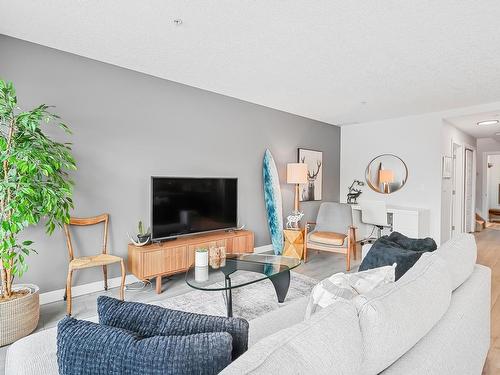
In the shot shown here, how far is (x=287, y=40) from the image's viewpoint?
2.55 m

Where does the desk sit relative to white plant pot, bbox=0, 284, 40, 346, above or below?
above

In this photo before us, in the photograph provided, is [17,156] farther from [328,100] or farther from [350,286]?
[328,100]

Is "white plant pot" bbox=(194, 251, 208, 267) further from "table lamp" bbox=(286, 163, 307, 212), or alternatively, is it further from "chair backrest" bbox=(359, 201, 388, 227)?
"chair backrest" bbox=(359, 201, 388, 227)

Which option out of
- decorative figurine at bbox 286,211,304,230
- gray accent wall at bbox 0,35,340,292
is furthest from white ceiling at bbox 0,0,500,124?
decorative figurine at bbox 286,211,304,230

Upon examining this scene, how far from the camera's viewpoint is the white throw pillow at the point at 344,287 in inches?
48.7

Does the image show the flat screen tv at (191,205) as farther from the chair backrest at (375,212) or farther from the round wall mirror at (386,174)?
the round wall mirror at (386,174)

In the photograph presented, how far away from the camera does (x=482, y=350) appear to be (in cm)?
162

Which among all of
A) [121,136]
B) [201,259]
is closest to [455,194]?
[201,259]

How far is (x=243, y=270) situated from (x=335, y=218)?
2.41 metres

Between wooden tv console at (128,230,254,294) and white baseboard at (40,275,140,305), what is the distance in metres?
0.18

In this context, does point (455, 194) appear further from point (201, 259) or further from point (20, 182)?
point (20, 182)

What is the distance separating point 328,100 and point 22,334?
422 centimetres

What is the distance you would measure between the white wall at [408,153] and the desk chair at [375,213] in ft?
3.06

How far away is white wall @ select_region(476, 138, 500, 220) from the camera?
323 inches
